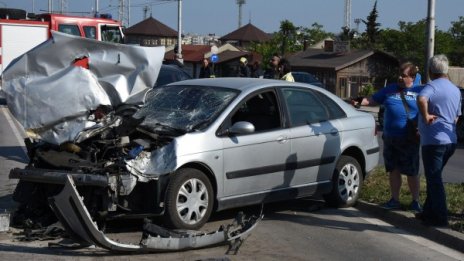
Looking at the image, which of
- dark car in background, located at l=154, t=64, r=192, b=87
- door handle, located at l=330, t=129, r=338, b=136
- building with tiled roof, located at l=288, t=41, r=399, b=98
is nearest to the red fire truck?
dark car in background, located at l=154, t=64, r=192, b=87

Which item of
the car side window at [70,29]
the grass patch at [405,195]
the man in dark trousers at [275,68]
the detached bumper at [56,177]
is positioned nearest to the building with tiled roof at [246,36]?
the car side window at [70,29]

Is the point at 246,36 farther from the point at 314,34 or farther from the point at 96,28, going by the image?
the point at 96,28

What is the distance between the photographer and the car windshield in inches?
304

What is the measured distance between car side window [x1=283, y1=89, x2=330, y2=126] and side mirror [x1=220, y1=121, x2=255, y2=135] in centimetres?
91

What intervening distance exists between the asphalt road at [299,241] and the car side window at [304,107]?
112 cm

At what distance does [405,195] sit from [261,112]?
2375 mm

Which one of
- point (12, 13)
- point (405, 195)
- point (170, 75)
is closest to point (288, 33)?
point (12, 13)

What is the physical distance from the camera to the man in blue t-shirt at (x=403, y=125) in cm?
855

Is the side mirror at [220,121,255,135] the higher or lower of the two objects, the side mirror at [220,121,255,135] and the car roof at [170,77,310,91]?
the lower

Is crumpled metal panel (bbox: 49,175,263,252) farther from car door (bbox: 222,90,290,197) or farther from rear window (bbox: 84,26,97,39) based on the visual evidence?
rear window (bbox: 84,26,97,39)

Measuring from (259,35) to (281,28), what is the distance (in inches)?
451

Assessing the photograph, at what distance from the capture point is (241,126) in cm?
766

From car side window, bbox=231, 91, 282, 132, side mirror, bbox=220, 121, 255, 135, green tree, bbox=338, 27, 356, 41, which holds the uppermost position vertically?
green tree, bbox=338, 27, 356, 41

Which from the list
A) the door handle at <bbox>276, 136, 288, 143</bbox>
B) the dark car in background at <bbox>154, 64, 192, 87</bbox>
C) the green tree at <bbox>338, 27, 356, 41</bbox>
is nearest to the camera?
the door handle at <bbox>276, 136, 288, 143</bbox>
